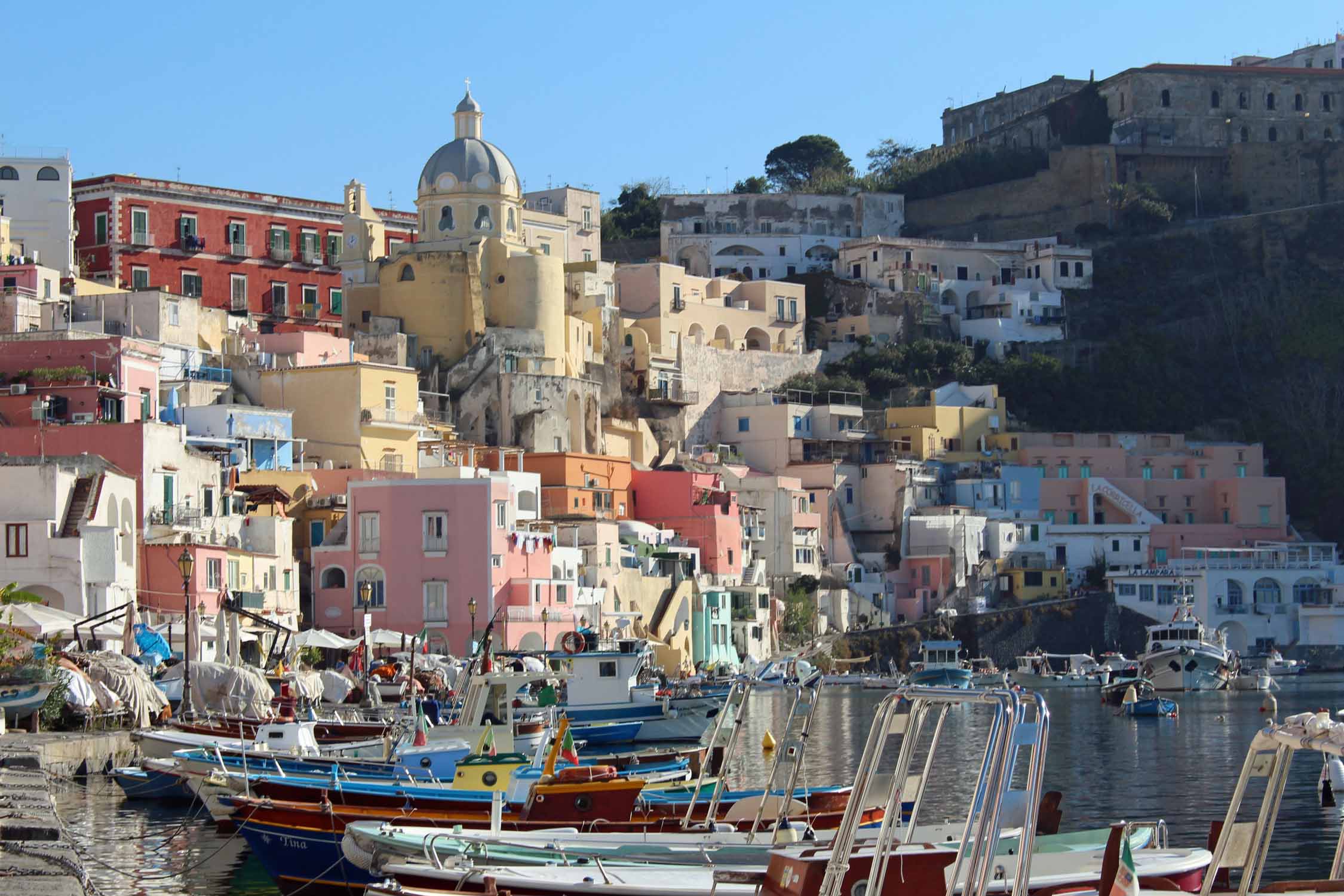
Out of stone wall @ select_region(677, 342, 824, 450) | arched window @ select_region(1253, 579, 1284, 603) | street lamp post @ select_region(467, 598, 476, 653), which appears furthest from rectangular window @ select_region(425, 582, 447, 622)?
arched window @ select_region(1253, 579, 1284, 603)

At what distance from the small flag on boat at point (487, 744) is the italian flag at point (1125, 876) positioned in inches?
554

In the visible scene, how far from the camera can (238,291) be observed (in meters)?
81.5

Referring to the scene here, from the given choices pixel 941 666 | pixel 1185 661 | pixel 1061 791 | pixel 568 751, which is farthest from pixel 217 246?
pixel 1061 791

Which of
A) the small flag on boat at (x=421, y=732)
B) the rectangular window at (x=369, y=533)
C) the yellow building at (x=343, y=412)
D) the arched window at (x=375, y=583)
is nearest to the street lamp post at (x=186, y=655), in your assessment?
the small flag on boat at (x=421, y=732)

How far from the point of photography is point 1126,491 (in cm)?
9531

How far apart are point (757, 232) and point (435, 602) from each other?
171ft

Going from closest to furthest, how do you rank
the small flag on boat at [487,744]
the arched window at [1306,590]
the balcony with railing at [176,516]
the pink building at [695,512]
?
1. the small flag on boat at [487,744]
2. the balcony with railing at [176,516]
3. the pink building at [695,512]
4. the arched window at [1306,590]

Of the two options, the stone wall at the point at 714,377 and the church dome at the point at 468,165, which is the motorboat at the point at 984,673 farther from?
the church dome at the point at 468,165

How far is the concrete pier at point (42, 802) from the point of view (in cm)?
1891

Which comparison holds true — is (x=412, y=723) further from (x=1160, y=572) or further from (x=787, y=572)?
(x=1160, y=572)

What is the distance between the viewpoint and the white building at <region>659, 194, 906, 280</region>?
349 ft

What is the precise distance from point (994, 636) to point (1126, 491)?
1280 centimetres

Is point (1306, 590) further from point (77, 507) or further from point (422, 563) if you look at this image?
point (77, 507)

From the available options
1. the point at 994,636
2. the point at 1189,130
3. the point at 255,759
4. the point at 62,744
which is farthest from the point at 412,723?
the point at 1189,130
